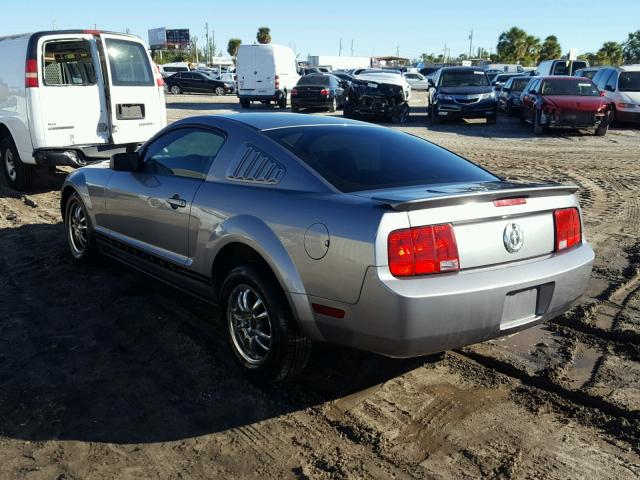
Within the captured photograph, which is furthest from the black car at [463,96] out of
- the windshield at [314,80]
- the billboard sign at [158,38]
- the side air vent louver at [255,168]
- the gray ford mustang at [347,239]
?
the billboard sign at [158,38]

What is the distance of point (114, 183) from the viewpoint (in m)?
4.98

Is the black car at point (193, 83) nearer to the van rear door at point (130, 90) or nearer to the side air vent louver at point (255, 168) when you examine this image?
the van rear door at point (130, 90)

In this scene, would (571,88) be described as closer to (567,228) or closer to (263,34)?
(567,228)

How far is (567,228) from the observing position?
350cm

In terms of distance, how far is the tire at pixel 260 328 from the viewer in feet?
10.9

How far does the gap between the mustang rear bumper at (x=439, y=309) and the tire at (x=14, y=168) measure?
7.36m

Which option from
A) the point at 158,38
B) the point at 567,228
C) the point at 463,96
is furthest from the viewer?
the point at 158,38

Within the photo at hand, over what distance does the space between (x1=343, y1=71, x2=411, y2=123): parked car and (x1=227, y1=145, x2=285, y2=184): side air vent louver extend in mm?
16321

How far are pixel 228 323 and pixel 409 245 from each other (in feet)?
4.55

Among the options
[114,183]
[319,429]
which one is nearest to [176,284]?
[114,183]

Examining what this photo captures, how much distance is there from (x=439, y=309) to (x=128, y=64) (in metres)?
7.47

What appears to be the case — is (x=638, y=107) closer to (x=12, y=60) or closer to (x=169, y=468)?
(x=12, y=60)

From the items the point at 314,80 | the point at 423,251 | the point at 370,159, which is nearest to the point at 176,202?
the point at 370,159

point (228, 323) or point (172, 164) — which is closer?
point (228, 323)
